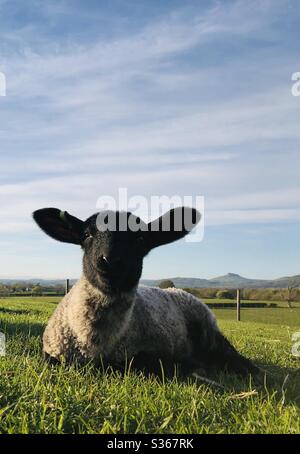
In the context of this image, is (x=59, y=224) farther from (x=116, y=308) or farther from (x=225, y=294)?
(x=225, y=294)

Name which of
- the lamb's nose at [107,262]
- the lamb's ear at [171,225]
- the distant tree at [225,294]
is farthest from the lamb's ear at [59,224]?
the distant tree at [225,294]

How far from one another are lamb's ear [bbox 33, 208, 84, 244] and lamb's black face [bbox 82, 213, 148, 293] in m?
0.26

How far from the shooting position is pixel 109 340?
295 inches

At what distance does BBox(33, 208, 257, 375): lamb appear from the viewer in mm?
7168

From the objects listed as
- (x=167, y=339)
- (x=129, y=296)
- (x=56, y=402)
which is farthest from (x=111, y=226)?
(x=56, y=402)

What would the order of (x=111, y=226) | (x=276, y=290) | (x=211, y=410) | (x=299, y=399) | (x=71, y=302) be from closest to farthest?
(x=211, y=410) < (x=299, y=399) < (x=111, y=226) < (x=71, y=302) < (x=276, y=290)

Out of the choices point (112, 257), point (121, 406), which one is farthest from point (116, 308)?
point (121, 406)

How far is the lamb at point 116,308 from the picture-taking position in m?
7.17

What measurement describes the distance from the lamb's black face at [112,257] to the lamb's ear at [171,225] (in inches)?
18.8

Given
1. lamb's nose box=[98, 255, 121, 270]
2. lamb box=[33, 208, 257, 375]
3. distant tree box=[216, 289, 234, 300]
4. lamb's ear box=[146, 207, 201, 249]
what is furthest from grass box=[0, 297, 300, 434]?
distant tree box=[216, 289, 234, 300]

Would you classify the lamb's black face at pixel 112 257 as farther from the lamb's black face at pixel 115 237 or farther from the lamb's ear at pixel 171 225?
the lamb's ear at pixel 171 225

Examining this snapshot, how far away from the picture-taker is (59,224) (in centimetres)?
800

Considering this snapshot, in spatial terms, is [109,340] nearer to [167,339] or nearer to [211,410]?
[167,339]

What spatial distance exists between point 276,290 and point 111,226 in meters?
71.7
